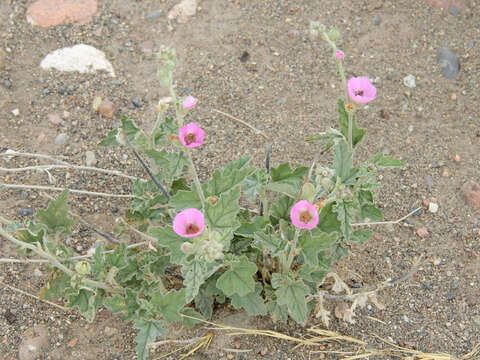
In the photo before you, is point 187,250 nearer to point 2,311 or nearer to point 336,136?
point 336,136

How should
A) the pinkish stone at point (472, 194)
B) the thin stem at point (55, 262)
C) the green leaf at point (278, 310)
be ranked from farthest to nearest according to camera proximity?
1. the pinkish stone at point (472, 194)
2. the green leaf at point (278, 310)
3. the thin stem at point (55, 262)

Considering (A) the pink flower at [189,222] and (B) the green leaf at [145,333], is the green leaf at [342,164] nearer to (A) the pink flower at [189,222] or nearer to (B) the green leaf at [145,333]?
(A) the pink flower at [189,222]

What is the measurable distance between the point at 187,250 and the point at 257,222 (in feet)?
1.44

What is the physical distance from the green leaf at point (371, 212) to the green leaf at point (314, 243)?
0.71 ft

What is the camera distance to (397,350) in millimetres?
2412

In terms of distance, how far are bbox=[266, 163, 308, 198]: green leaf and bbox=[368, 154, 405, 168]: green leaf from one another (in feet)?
1.04

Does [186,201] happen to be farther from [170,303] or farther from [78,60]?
[78,60]

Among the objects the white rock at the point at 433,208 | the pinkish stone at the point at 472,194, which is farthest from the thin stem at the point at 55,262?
the pinkish stone at the point at 472,194

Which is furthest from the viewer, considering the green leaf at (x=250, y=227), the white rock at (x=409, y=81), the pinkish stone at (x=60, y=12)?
the pinkish stone at (x=60, y=12)

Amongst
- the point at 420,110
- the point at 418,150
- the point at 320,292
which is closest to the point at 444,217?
the point at 418,150

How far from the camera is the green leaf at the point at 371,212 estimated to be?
213 centimetres

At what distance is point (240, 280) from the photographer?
2098 millimetres

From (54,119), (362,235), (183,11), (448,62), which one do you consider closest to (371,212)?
(362,235)

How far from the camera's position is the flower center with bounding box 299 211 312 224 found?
6.03 feet
